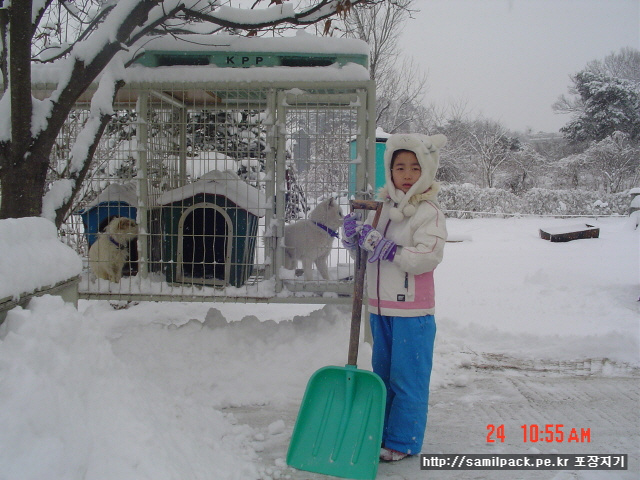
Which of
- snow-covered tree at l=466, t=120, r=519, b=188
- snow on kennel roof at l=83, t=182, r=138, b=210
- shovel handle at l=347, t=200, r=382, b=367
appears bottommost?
shovel handle at l=347, t=200, r=382, b=367

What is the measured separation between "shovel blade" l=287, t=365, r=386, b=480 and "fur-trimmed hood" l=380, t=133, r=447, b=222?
3.16 ft

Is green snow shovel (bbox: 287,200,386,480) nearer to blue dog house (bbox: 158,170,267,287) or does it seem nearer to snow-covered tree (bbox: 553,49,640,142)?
blue dog house (bbox: 158,170,267,287)

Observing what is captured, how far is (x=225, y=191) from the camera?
4293 mm

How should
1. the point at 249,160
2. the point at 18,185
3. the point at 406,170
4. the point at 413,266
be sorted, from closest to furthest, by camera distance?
the point at 413,266 < the point at 406,170 < the point at 18,185 < the point at 249,160

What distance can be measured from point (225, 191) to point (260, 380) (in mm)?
1580

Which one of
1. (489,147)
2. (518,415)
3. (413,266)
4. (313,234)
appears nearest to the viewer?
(413,266)

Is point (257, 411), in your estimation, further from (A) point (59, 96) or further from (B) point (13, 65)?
(B) point (13, 65)

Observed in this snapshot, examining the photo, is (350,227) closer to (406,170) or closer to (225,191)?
(406,170)

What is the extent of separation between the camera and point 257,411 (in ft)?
11.5

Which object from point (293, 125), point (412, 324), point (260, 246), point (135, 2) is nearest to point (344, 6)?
point (293, 125)

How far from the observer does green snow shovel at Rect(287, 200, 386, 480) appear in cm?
270

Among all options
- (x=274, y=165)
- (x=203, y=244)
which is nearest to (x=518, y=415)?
(x=274, y=165)

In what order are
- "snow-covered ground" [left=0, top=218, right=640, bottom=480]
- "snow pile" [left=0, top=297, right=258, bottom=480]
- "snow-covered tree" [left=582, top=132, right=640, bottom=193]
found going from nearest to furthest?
1. "snow pile" [left=0, top=297, right=258, bottom=480]
2. "snow-covered ground" [left=0, top=218, right=640, bottom=480]
3. "snow-covered tree" [left=582, top=132, right=640, bottom=193]

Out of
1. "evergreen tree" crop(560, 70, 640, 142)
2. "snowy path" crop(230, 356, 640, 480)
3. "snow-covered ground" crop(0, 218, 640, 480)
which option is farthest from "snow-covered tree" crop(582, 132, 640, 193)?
"snowy path" crop(230, 356, 640, 480)
